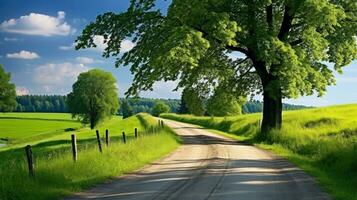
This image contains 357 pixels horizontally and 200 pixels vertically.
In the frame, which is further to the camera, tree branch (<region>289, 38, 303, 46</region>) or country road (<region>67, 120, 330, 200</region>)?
tree branch (<region>289, 38, 303, 46</region>)

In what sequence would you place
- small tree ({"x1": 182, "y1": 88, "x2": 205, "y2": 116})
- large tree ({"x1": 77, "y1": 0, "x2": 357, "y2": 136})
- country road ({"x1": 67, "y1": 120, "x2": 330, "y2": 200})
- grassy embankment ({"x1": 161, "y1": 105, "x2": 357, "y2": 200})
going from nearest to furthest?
1. country road ({"x1": 67, "y1": 120, "x2": 330, "y2": 200})
2. grassy embankment ({"x1": 161, "y1": 105, "x2": 357, "y2": 200})
3. large tree ({"x1": 77, "y1": 0, "x2": 357, "y2": 136})
4. small tree ({"x1": 182, "y1": 88, "x2": 205, "y2": 116})

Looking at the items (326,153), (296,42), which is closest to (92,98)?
(296,42)

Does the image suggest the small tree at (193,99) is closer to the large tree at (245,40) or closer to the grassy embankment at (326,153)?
the large tree at (245,40)

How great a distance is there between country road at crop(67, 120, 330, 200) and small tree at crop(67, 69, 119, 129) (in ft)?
301

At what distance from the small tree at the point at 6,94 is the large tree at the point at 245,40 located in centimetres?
6612

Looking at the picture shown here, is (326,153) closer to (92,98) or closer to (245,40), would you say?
(245,40)

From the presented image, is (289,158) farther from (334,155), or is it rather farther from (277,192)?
(277,192)

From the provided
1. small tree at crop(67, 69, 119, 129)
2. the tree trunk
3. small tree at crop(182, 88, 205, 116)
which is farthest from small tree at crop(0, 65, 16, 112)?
the tree trunk

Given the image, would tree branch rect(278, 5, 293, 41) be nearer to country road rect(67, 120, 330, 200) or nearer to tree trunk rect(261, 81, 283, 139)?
tree trunk rect(261, 81, 283, 139)

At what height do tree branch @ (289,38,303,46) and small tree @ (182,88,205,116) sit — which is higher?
tree branch @ (289,38,303,46)

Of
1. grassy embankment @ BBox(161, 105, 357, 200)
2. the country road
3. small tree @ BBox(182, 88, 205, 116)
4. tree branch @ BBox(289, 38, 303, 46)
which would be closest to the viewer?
the country road

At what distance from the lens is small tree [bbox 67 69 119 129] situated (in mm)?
112375

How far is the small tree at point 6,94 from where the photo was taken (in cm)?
9732

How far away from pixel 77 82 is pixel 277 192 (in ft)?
350
